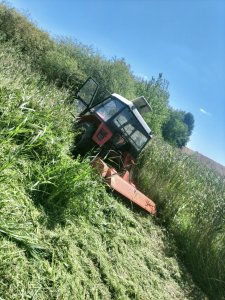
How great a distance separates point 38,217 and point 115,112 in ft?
13.4

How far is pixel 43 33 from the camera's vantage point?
71.7 feet

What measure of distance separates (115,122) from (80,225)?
3.37m

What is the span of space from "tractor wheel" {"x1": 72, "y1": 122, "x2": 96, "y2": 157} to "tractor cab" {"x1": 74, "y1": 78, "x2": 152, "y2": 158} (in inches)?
3.3

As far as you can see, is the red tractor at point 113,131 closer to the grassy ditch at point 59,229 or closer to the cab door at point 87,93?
the cab door at point 87,93

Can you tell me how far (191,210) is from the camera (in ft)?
24.6

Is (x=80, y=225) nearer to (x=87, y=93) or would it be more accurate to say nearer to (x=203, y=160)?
(x=87, y=93)

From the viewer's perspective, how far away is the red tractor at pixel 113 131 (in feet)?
23.5

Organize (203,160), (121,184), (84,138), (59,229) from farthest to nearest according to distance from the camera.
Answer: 1. (203,160)
2. (84,138)
3. (121,184)
4. (59,229)

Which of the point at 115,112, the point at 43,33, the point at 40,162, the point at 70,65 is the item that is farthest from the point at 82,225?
the point at 43,33

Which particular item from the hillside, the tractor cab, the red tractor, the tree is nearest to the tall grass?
the red tractor

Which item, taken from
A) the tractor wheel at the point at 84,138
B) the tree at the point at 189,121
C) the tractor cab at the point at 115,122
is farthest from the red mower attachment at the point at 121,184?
the tree at the point at 189,121

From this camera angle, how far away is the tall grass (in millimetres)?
6219

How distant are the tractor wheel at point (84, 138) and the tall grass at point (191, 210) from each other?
5.78 feet

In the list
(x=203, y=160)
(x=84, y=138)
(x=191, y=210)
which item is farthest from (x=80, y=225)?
(x=203, y=160)
